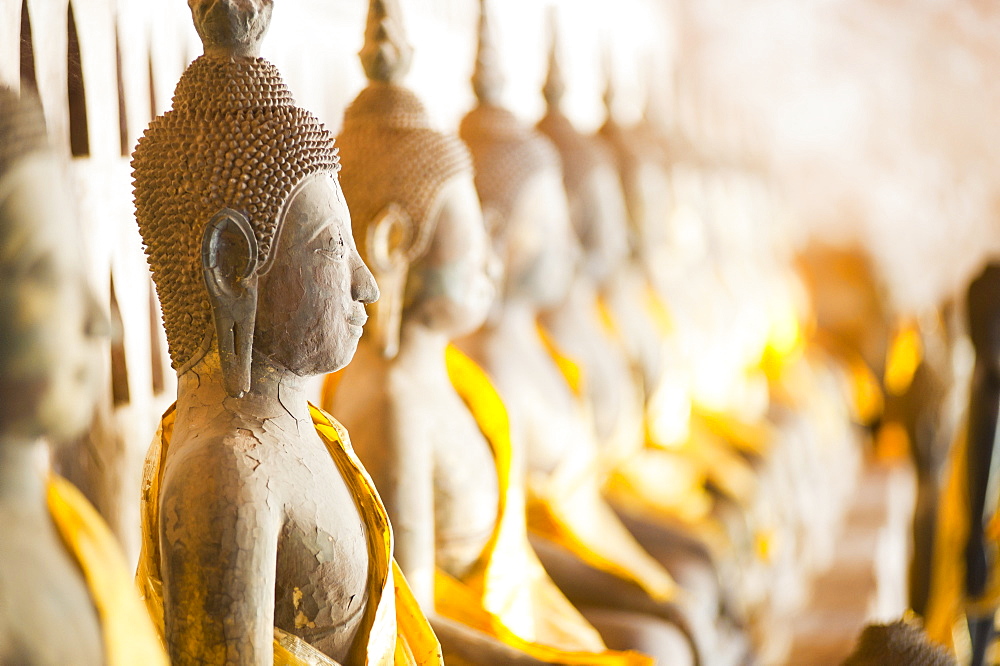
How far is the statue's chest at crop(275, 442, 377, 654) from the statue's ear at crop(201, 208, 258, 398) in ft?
0.45

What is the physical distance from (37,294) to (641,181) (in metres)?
2.62

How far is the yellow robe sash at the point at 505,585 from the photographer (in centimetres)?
191

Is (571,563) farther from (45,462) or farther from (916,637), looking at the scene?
(45,462)

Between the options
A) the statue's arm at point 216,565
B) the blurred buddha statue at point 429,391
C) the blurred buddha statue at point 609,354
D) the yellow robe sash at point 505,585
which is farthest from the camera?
the blurred buddha statue at point 609,354

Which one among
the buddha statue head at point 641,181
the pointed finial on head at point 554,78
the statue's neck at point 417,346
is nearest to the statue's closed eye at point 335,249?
the statue's neck at point 417,346

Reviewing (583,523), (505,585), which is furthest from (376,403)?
(583,523)

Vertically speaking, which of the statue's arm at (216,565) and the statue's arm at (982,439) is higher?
the statue's arm at (216,565)

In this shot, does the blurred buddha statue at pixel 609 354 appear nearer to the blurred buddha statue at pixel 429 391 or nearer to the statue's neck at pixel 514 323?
the statue's neck at pixel 514 323

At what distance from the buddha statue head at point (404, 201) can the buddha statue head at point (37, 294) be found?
30.0 inches

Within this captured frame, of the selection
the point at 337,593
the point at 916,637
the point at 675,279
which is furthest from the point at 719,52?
the point at 337,593

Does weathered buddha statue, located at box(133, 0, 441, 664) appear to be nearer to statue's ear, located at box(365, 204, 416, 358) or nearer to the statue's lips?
the statue's lips

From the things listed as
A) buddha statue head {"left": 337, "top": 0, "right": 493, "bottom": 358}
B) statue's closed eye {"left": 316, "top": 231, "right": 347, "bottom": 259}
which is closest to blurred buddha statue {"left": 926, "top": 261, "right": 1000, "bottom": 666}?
buddha statue head {"left": 337, "top": 0, "right": 493, "bottom": 358}

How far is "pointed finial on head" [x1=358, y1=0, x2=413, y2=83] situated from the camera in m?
1.86

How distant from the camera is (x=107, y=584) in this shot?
109 centimetres
